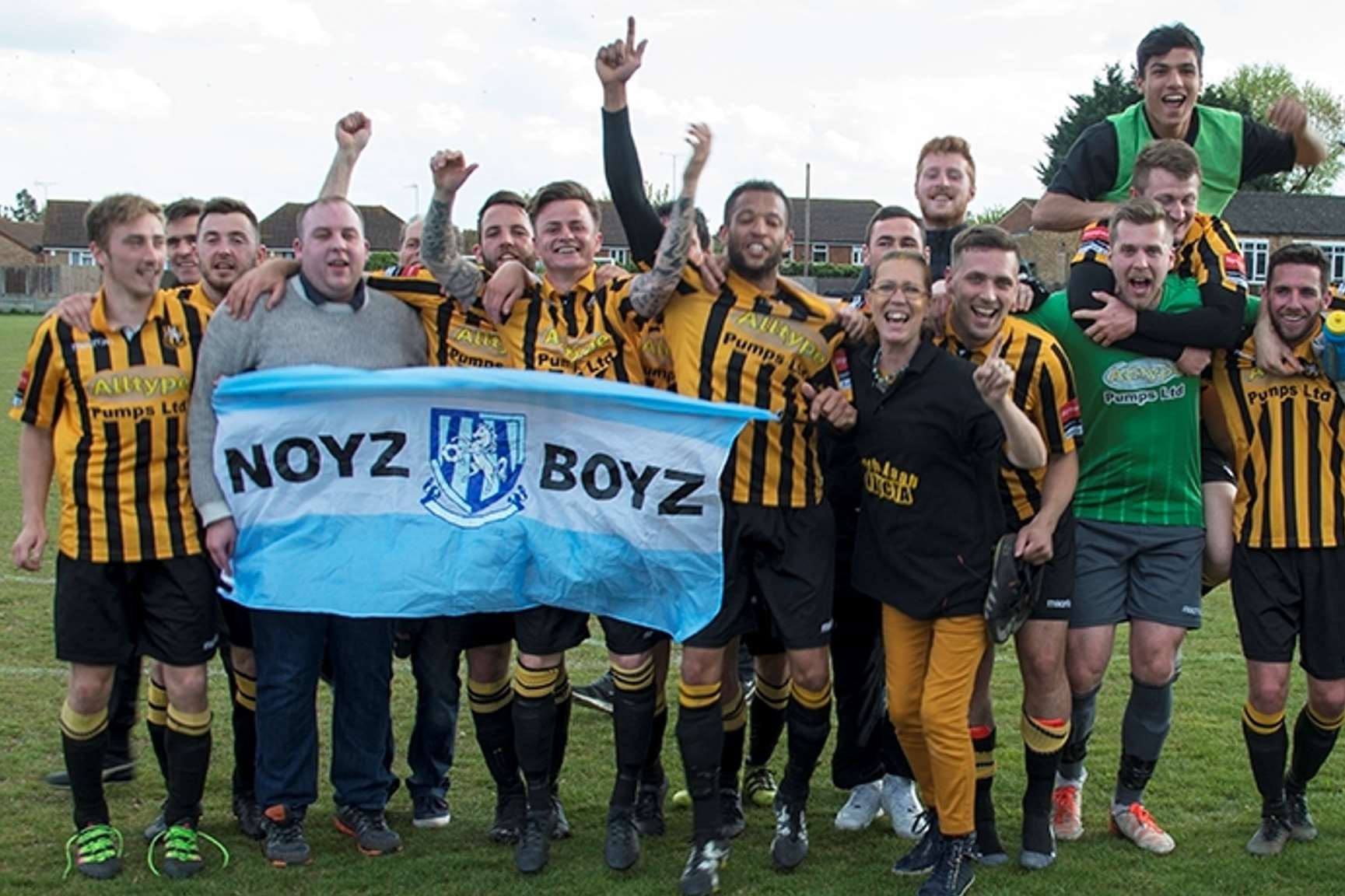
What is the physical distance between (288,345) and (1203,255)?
3.19 meters

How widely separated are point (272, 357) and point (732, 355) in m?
1.53

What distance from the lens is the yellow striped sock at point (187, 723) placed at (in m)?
4.63

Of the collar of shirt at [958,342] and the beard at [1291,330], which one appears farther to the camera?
the beard at [1291,330]

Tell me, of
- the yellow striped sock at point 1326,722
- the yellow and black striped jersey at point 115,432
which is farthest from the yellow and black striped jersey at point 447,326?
the yellow striped sock at point 1326,722

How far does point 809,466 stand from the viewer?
4.64 m

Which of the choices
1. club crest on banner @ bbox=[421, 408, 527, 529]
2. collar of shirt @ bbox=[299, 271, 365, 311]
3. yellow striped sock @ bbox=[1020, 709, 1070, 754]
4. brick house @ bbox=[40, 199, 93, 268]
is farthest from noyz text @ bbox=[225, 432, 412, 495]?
brick house @ bbox=[40, 199, 93, 268]

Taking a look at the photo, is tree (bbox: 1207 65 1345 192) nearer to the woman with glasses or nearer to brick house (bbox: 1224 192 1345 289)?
brick house (bbox: 1224 192 1345 289)

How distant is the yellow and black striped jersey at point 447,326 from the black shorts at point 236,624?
3.71 feet

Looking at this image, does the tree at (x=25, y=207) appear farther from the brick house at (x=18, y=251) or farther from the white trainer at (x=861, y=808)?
the white trainer at (x=861, y=808)

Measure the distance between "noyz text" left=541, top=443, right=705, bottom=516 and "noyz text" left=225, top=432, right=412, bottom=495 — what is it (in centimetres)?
49

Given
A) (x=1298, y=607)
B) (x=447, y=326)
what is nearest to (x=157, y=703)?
(x=447, y=326)

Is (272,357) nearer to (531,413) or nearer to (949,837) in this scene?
(531,413)

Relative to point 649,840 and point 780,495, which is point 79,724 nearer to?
point 649,840

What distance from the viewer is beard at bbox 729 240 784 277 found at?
458cm
